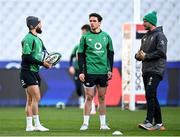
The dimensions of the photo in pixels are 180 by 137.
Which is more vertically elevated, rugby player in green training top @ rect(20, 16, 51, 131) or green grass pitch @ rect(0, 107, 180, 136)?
rugby player in green training top @ rect(20, 16, 51, 131)

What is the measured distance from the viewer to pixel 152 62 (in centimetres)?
1616

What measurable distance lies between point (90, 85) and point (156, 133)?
1.43 meters

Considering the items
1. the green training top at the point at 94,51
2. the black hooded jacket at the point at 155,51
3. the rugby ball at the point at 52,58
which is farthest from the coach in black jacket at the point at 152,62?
the rugby ball at the point at 52,58

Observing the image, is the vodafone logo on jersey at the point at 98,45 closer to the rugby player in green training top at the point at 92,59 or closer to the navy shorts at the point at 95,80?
the rugby player in green training top at the point at 92,59

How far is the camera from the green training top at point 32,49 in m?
15.6

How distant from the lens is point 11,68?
23.6 m

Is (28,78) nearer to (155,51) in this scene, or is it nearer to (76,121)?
(155,51)

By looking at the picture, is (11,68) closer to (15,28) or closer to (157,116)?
(15,28)

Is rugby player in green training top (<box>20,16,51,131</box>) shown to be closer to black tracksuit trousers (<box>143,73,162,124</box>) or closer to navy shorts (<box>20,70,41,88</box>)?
navy shorts (<box>20,70,41,88</box>)

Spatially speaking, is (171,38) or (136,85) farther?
(171,38)

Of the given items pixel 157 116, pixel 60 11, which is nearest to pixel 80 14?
pixel 60 11

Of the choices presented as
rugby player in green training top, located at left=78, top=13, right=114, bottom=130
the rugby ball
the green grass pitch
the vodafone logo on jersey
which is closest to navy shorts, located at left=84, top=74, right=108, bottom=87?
rugby player in green training top, located at left=78, top=13, right=114, bottom=130

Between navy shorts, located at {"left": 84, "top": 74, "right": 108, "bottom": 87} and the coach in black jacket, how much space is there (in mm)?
729

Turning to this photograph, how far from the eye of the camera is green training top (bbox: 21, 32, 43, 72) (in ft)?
51.0
